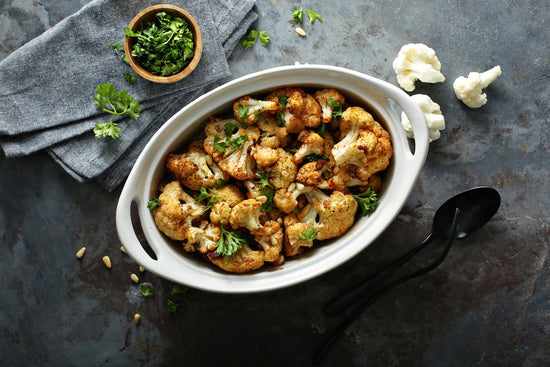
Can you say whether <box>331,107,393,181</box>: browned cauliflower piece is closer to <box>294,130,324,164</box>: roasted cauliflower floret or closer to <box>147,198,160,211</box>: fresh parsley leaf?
<box>294,130,324,164</box>: roasted cauliflower floret

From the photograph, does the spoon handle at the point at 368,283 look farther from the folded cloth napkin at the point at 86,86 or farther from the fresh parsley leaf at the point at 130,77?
the fresh parsley leaf at the point at 130,77

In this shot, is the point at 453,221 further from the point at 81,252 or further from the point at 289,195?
the point at 81,252

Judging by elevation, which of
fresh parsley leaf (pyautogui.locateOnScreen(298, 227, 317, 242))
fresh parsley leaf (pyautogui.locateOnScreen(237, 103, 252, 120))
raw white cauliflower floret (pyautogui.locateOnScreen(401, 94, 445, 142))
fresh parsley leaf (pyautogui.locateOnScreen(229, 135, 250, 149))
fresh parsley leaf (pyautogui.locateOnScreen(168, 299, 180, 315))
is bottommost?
fresh parsley leaf (pyautogui.locateOnScreen(168, 299, 180, 315))

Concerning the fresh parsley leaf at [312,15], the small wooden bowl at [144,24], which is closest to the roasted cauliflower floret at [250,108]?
the small wooden bowl at [144,24]

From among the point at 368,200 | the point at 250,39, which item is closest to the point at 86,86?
the point at 250,39

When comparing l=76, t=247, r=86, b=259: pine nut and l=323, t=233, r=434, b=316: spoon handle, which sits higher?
l=323, t=233, r=434, b=316: spoon handle

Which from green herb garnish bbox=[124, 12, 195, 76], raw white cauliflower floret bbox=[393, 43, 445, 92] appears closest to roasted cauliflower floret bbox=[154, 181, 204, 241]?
green herb garnish bbox=[124, 12, 195, 76]

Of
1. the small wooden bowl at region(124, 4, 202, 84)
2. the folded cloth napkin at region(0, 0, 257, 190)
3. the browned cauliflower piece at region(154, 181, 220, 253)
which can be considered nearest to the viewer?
the browned cauliflower piece at region(154, 181, 220, 253)

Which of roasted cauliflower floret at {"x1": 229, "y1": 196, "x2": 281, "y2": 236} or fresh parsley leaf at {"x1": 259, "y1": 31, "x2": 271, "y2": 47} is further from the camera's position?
fresh parsley leaf at {"x1": 259, "y1": 31, "x2": 271, "y2": 47}
